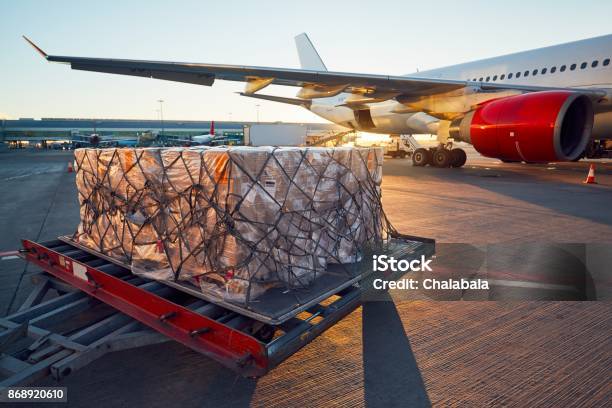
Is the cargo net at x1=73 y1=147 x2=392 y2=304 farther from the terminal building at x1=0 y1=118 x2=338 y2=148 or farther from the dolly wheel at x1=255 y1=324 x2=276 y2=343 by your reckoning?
the terminal building at x1=0 y1=118 x2=338 y2=148

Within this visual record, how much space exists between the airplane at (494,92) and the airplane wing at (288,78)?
3 cm

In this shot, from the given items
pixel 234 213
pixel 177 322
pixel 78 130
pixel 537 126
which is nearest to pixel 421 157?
pixel 537 126

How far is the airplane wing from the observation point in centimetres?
990

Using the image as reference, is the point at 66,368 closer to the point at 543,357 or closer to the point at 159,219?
the point at 159,219

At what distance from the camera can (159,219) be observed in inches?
141

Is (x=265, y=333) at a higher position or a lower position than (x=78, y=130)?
lower

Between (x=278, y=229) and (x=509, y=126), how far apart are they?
35.4 ft

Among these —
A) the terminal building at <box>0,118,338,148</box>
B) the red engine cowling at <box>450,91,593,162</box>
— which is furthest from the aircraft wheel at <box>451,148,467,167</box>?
the terminal building at <box>0,118,338,148</box>

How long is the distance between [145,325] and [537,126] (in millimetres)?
11476

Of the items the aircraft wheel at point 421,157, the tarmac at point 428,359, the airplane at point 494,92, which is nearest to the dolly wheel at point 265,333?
the tarmac at point 428,359

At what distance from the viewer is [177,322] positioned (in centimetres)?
274

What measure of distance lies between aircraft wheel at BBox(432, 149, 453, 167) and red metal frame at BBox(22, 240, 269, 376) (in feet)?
59.4

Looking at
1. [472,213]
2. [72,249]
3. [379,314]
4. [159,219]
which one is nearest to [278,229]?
[159,219]

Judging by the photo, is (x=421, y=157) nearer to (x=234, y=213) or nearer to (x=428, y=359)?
(x=428, y=359)
